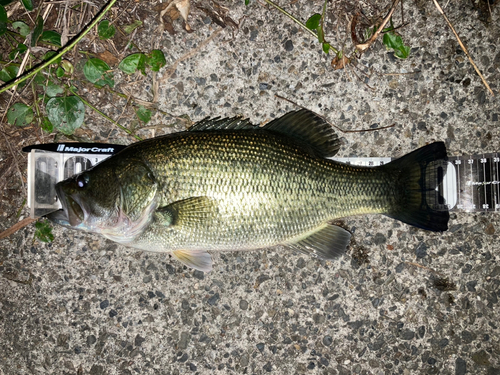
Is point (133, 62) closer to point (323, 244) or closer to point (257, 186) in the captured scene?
point (257, 186)

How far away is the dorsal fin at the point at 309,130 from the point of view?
8.17ft

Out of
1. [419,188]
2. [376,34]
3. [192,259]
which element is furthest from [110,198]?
[376,34]

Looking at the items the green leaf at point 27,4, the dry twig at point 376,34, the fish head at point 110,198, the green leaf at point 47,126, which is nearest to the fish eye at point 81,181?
the fish head at point 110,198

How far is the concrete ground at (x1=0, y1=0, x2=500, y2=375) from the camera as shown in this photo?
2764 mm

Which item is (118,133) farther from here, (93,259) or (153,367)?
(153,367)

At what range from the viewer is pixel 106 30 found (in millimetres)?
2721

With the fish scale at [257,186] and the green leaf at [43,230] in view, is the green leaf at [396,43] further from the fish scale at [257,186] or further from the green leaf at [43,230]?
the green leaf at [43,230]

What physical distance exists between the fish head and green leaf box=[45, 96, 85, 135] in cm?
64

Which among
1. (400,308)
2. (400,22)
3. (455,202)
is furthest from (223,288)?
(400,22)

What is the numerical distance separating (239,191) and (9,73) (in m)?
1.99

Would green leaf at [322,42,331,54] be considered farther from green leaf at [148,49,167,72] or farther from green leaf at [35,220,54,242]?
green leaf at [35,220,54,242]

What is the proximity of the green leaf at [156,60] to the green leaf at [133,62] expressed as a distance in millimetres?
57

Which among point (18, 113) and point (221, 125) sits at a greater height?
point (18, 113)

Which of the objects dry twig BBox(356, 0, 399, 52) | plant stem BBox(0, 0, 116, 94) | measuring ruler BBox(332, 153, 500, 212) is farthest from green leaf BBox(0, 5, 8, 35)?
measuring ruler BBox(332, 153, 500, 212)
